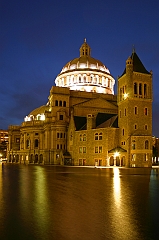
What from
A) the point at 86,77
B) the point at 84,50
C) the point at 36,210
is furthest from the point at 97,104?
the point at 36,210

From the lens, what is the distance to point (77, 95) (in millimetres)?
91062

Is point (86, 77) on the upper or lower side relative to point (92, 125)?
upper

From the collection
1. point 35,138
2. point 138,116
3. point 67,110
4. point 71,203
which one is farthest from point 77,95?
point 71,203

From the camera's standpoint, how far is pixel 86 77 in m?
106

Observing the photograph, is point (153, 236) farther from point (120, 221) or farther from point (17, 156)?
point (17, 156)

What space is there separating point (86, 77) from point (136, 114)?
45.1 metres

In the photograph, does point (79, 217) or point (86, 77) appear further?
point (86, 77)

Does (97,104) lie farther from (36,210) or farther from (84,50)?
(36,210)

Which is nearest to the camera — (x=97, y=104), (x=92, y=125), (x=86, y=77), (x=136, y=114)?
(x=136, y=114)

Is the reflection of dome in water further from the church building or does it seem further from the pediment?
the pediment

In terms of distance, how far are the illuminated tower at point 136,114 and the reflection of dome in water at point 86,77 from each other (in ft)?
122

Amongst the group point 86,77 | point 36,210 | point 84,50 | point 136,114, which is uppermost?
point 84,50

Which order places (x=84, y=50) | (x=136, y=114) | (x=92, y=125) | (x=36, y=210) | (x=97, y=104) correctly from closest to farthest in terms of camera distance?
(x=36, y=210) → (x=136, y=114) → (x=92, y=125) → (x=97, y=104) → (x=84, y=50)

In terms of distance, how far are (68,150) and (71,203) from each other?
64493mm
